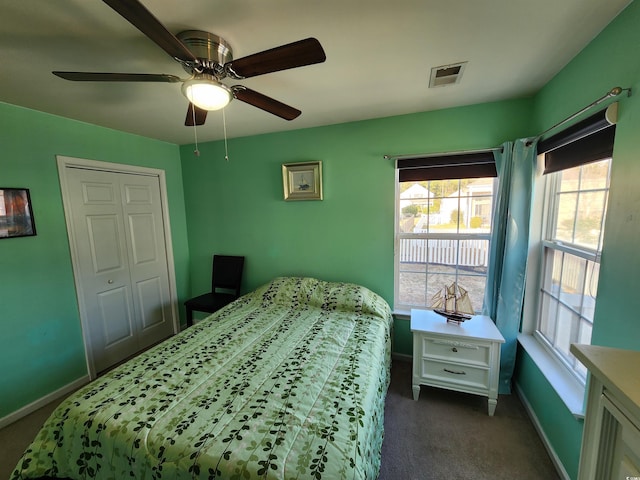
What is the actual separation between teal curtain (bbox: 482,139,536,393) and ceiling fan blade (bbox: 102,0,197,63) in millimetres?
2123

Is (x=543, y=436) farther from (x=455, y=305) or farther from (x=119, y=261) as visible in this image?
(x=119, y=261)

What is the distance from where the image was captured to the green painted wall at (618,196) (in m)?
1.05

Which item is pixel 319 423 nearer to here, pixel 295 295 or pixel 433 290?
pixel 295 295

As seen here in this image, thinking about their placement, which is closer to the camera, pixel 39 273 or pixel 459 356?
pixel 459 356

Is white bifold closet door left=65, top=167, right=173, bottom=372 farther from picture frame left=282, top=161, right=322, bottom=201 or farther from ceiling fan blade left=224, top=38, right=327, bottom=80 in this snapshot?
ceiling fan blade left=224, top=38, right=327, bottom=80

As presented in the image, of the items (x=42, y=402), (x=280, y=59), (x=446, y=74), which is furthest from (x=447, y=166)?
(x=42, y=402)

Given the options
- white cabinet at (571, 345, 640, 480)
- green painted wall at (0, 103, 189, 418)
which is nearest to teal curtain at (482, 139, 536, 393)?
white cabinet at (571, 345, 640, 480)

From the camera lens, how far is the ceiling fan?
3.14 feet

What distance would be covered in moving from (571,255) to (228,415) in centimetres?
210

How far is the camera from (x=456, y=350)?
1.92 m

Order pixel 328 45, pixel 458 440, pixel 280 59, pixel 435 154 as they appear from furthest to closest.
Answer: pixel 435 154
pixel 458 440
pixel 328 45
pixel 280 59

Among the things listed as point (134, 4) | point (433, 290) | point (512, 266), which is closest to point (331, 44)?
point (134, 4)

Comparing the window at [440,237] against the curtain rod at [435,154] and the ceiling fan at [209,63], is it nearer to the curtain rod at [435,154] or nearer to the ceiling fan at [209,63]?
the curtain rod at [435,154]

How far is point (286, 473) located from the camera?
36.7 inches
